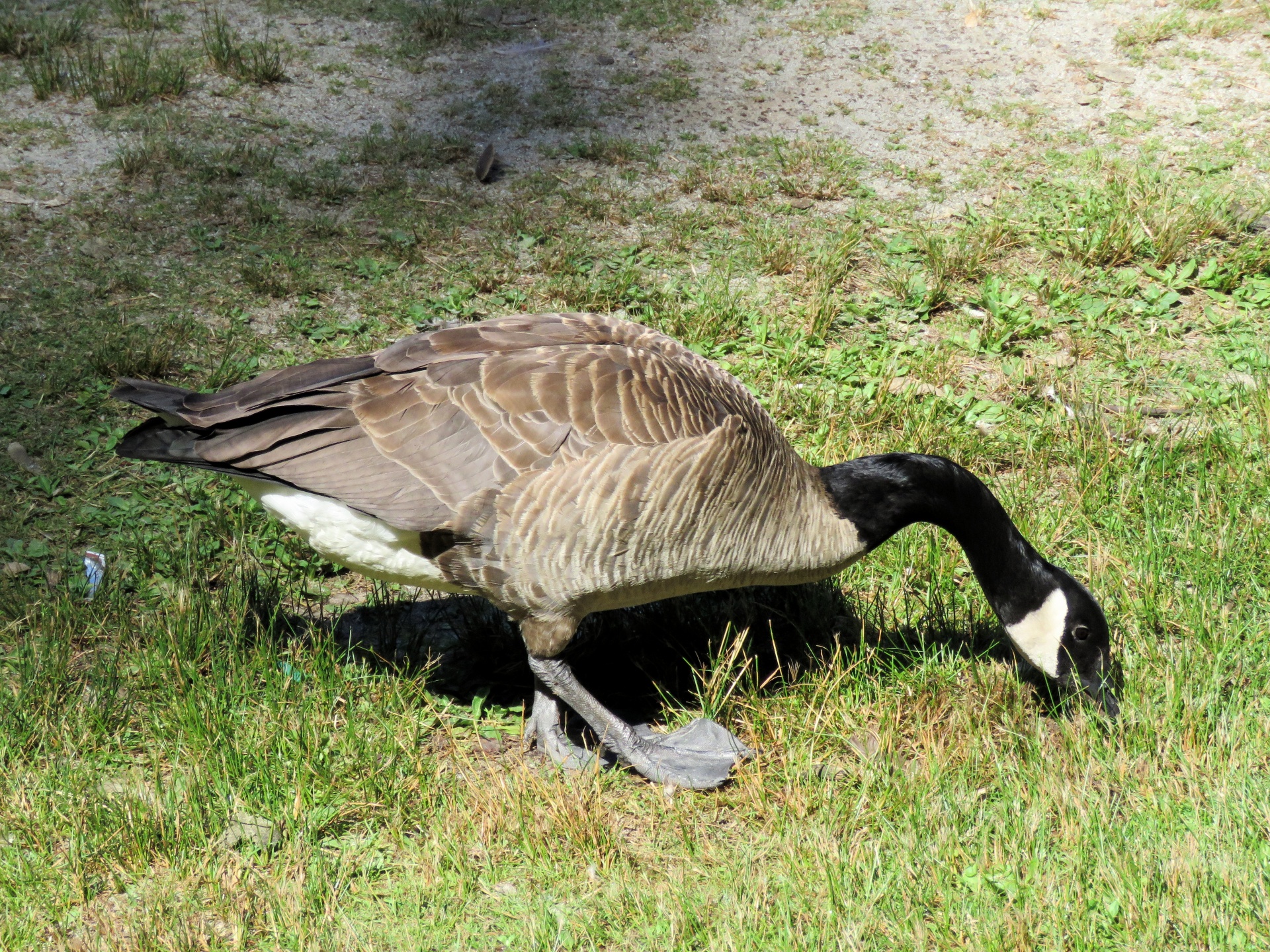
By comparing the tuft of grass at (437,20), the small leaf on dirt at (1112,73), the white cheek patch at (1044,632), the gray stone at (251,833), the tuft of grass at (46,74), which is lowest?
the gray stone at (251,833)

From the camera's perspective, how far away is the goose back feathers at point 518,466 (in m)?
3.15

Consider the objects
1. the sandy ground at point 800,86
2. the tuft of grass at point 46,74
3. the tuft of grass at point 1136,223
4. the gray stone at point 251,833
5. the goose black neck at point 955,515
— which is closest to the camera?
the gray stone at point 251,833

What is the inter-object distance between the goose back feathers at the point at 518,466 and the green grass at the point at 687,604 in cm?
49

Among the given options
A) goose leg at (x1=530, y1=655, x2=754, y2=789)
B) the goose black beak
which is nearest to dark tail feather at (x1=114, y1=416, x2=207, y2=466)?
goose leg at (x1=530, y1=655, x2=754, y2=789)

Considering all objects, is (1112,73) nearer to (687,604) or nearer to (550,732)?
(687,604)

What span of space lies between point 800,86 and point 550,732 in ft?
18.1

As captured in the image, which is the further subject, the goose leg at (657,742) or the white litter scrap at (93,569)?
the white litter scrap at (93,569)

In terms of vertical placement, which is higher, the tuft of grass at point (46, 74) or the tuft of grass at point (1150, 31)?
the tuft of grass at point (46, 74)

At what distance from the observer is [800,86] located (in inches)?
295

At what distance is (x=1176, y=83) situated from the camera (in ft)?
24.2

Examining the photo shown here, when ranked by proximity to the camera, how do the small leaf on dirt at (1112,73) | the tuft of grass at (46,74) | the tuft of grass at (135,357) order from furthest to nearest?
the small leaf on dirt at (1112,73) < the tuft of grass at (46,74) < the tuft of grass at (135,357)

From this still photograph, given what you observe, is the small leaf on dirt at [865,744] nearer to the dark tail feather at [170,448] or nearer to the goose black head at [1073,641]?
the goose black head at [1073,641]

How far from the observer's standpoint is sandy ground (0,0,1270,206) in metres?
6.81

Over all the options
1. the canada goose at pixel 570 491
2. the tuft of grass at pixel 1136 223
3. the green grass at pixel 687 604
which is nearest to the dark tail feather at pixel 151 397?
the canada goose at pixel 570 491
